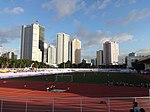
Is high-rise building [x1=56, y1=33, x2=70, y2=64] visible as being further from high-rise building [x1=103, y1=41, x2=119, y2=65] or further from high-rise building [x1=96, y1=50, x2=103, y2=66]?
high-rise building [x1=103, y1=41, x2=119, y2=65]

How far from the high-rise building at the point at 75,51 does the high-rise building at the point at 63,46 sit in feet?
12.4

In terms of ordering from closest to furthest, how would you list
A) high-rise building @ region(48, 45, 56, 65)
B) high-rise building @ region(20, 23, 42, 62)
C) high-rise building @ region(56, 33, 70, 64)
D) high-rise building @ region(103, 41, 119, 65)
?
1. high-rise building @ region(20, 23, 42, 62)
2. high-rise building @ region(56, 33, 70, 64)
3. high-rise building @ region(48, 45, 56, 65)
4. high-rise building @ region(103, 41, 119, 65)

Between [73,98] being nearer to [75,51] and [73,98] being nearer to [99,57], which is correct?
[75,51]

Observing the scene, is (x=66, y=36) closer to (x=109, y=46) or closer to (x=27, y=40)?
(x=27, y=40)

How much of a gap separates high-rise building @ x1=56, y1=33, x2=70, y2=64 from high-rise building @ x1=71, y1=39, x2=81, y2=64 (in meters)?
3.79

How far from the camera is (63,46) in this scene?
147250mm

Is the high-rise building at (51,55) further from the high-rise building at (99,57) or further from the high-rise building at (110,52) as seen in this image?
the high-rise building at (110,52)

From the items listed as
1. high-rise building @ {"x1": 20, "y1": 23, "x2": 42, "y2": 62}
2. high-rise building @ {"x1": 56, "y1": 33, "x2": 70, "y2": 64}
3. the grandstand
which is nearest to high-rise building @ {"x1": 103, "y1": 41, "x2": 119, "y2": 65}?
high-rise building @ {"x1": 56, "y1": 33, "x2": 70, "y2": 64}

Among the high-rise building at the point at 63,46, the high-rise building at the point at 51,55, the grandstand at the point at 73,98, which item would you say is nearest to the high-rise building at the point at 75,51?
the high-rise building at the point at 63,46

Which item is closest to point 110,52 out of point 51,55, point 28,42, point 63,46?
point 51,55

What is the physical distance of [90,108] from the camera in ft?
43.8

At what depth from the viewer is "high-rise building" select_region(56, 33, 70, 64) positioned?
147 metres

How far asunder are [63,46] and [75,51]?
A: 1374 centimetres

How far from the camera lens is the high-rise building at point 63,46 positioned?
146750mm
